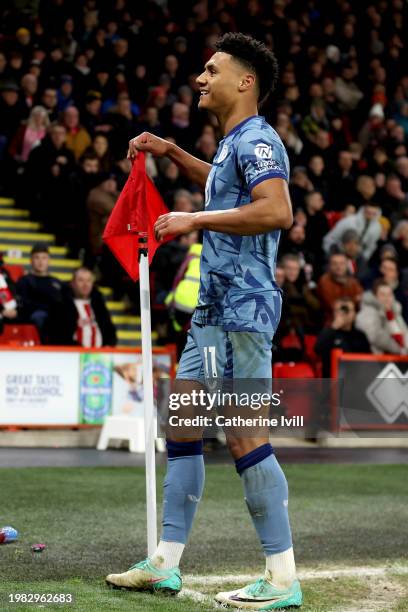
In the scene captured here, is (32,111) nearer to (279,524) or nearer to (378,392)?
(378,392)

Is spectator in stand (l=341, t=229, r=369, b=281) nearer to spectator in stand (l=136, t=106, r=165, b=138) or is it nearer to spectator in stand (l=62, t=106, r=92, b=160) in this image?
spectator in stand (l=136, t=106, r=165, b=138)

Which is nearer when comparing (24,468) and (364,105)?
(24,468)

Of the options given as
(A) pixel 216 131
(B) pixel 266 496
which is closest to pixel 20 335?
(A) pixel 216 131

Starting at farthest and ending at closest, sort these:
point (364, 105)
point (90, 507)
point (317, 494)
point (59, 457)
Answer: point (364, 105), point (59, 457), point (317, 494), point (90, 507)

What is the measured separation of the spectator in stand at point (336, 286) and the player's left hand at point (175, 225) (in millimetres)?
10586

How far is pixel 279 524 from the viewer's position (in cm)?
500

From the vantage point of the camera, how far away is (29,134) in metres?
16.6

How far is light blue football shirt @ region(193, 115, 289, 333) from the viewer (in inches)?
197

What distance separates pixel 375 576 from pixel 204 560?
2.97 ft

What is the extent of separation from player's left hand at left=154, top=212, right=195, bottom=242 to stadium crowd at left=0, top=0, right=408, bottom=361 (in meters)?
9.23

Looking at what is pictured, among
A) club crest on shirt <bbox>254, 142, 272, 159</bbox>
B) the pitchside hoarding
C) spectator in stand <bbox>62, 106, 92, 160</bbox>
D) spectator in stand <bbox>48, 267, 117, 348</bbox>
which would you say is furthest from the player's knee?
spectator in stand <bbox>62, 106, 92, 160</bbox>

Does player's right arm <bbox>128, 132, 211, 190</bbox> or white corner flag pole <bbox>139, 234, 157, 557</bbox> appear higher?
player's right arm <bbox>128, 132, 211, 190</bbox>

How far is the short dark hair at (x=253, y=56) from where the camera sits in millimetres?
5230

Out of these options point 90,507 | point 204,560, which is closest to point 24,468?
point 90,507
